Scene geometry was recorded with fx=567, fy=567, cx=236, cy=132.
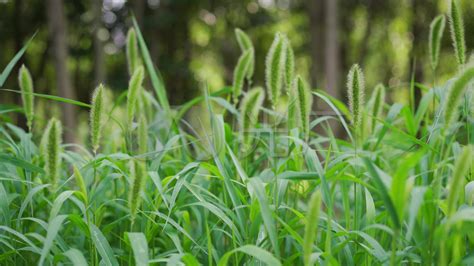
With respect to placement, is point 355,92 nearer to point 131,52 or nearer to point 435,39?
point 435,39

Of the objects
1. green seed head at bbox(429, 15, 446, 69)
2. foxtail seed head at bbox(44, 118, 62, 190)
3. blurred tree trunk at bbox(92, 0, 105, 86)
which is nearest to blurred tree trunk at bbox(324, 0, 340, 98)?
blurred tree trunk at bbox(92, 0, 105, 86)

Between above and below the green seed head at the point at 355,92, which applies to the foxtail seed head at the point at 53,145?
below

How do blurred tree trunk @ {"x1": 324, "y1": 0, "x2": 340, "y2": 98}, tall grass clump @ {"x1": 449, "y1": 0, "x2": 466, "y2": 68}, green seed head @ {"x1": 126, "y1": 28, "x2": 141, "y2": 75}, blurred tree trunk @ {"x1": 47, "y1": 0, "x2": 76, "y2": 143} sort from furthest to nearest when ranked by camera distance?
blurred tree trunk @ {"x1": 47, "y1": 0, "x2": 76, "y2": 143}, blurred tree trunk @ {"x1": 324, "y1": 0, "x2": 340, "y2": 98}, green seed head @ {"x1": 126, "y1": 28, "x2": 141, "y2": 75}, tall grass clump @ {"x1": 449, "y1": 0, "x2": 466, "y2": 68}

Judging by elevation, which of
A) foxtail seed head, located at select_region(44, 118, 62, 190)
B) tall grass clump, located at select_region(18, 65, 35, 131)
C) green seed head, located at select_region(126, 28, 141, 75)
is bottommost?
foxtail seed head, located at select_region(44, 118, 62, 190)

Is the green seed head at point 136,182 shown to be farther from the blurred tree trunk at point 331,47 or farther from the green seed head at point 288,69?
the blurred tree trunk at point 331,47

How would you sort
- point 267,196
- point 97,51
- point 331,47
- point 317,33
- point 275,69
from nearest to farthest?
point 267,196 → point 275,69 → point 331,47 → point 317,33 → point 97,51

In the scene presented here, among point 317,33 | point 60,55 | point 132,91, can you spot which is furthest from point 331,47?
point 132,91

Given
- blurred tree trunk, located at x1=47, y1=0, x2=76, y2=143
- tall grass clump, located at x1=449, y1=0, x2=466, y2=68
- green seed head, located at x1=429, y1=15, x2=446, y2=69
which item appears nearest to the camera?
tall grass clump, located at x1=449, y1=0, x2=466, y2=68

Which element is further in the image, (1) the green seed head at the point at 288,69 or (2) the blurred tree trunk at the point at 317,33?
(2) the blurred tree trunk at the point at 317,33

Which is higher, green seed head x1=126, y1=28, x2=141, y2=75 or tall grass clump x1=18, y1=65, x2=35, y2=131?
green seed head x1=126, y1=28, x2=141, y2=75

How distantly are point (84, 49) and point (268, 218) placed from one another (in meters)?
11.8

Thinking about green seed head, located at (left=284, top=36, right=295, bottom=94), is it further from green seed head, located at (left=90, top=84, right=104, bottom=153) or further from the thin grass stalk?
green seed head, located at (left=90, top=84, right=104, bottom=153)

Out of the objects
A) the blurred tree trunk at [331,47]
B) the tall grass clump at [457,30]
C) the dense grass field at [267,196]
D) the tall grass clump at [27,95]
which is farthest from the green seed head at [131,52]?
the blurred tree trunk at [331,47]

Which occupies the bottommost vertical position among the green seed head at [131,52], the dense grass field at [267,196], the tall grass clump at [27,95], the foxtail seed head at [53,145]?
the dense grass field at [267,196]
